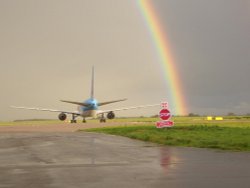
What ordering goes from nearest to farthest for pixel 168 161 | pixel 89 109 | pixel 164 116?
pixel 168 161 → pixel 164 116 → pixel 89 109

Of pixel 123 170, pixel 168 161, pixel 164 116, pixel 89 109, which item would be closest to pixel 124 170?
pixel 123 170

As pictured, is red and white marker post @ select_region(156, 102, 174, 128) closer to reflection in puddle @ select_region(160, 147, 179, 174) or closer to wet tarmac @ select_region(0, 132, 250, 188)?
wet tarmac @ select_region(0, 132, 250, 188)

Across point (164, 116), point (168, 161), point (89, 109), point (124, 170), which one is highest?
point (89, 109)

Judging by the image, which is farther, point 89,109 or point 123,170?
point 89,109

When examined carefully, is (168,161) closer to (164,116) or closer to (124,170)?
(124,170)

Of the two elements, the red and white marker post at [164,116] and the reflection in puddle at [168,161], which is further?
the red and white marker post at [164,116]

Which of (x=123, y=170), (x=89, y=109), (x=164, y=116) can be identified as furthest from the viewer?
(x=89, y=109)

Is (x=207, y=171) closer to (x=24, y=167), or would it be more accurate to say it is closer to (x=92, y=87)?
(x=24, y=167)

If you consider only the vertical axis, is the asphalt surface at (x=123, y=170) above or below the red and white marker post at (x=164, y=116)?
below

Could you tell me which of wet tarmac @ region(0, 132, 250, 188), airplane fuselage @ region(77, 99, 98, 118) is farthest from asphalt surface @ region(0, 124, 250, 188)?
airplane fuselage @ region(77, 99, 98, 118)

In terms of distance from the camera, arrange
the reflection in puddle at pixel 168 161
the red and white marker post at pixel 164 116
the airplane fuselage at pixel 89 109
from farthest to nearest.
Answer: the airplane fuselage at pixel 89 109, the red and white marker post at pixel 164 116, the reflection in puddle at pixel 168 161

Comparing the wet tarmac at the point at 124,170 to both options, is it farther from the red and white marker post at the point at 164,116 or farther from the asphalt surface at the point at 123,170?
the red and white marker post at the point at 164,116

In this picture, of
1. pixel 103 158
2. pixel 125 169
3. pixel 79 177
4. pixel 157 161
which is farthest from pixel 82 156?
pixel 79 177

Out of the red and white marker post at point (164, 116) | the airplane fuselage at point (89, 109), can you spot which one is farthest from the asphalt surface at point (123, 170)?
the airplane fuselage at point (89, 109)
